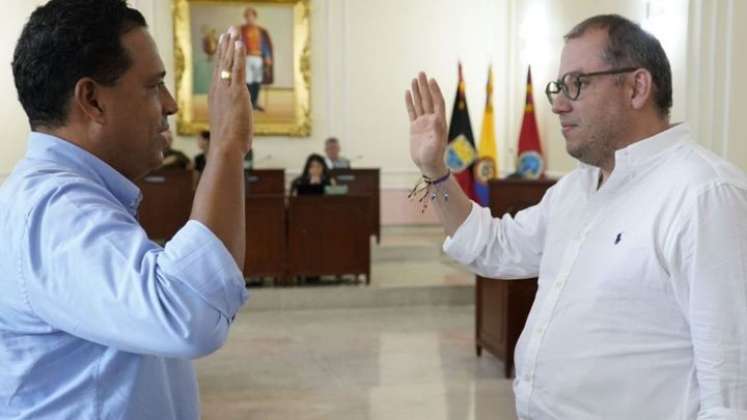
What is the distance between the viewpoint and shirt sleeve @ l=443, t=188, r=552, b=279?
6.89 feet

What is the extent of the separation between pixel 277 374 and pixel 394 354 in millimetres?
986

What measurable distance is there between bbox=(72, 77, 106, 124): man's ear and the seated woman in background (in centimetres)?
693

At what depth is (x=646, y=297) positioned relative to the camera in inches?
63.0

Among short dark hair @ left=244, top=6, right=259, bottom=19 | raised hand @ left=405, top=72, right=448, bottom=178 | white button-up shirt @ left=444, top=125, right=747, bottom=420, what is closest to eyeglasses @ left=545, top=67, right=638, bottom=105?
white button-up shirt @ left=444, top=125, right=747, bottom=420

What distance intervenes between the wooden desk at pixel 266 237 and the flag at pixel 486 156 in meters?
2.85

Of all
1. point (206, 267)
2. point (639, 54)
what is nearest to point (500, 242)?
point (639, 54)

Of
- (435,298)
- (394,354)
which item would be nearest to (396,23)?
(435,298)

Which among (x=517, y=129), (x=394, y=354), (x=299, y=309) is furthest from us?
(x=517, y=129)

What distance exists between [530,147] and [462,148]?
0.87 metres

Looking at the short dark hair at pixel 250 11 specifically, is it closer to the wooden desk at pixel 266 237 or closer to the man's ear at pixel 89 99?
the wooden desk at pixel 266 237

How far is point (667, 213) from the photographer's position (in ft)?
Result: 5.21

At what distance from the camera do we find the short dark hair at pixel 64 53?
1063 millimetres

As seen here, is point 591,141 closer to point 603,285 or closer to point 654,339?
point 603,285

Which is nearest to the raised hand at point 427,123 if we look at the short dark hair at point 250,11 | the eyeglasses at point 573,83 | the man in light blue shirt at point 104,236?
the eyeglasses at point 573,83
